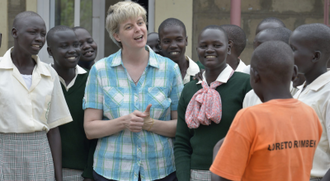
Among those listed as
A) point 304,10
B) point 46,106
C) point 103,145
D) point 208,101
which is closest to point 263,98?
point 208,101

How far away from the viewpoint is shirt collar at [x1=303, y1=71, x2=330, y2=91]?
197 cm

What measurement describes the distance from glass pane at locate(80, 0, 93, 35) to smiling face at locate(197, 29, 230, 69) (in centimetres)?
358

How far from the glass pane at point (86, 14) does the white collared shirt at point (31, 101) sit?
10.6 feet

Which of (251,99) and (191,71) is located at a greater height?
(191,71)

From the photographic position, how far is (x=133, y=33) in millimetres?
2465

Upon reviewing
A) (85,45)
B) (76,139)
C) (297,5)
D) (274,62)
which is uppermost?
(297,5)

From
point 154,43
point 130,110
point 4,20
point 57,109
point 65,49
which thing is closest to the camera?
point 130,110

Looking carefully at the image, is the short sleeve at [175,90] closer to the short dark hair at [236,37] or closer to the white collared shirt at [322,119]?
the white collared shirt at [322,119]

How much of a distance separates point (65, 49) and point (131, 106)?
77 cm

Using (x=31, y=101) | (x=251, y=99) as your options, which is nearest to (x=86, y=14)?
(x=31, y=101)

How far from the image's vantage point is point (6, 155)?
2346 millimetres

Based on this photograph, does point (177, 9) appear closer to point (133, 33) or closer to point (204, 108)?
point (133, 33)

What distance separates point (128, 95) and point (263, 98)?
102 centimetres

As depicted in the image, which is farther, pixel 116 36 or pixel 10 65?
pixel 116 36
